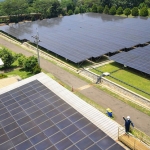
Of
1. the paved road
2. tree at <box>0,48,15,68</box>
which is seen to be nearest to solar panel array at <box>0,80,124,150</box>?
the paved road

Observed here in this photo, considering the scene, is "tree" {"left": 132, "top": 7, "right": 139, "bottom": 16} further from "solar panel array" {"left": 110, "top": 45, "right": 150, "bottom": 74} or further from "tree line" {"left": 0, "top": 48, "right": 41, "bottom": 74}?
"tree line" {"left": 0, "top": 48, "right": 41, "bottom": 74}

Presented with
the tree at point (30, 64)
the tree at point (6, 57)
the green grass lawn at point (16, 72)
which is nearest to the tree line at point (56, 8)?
the green grass lawn at point (16, 72)

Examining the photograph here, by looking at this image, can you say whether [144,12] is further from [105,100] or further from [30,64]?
[105,100]

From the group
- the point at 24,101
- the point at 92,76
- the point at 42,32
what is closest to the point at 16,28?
the point at 42,32

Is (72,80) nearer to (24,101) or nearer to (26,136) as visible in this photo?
(24,101)

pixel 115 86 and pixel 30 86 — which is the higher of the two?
pixel 30 86

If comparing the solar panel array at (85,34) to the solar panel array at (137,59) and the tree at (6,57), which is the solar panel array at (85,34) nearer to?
the solar panel array at (137,59)
